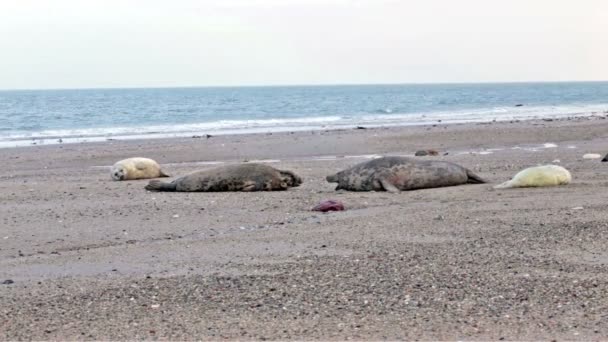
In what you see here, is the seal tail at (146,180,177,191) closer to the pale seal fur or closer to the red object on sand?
the red object on sand

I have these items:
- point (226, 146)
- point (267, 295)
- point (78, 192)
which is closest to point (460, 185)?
point (78, 192)

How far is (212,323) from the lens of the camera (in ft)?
15.8

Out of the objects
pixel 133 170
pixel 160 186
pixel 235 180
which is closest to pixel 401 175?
pixel 235 180

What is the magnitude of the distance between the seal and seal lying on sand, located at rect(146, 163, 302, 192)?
5.88 ft

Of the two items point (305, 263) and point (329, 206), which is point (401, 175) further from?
point (305, 263)

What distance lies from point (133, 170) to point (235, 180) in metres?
2.69

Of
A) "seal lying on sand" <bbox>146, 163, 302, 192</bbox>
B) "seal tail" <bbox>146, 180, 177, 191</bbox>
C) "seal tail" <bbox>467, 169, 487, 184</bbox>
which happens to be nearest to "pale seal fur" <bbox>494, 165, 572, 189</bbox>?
"seal tail" <bbox>467, 169, 487, 184</bbox>

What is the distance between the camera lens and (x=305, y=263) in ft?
21.1

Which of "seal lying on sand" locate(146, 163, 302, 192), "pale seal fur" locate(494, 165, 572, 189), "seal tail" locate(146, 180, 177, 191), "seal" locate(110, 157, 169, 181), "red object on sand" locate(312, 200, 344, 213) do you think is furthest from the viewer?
"seal" locate(110, 157, 169, 181)

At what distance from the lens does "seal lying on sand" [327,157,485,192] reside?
11.3m

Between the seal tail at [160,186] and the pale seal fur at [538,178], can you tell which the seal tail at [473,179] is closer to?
the pale seal fur at [538,178]

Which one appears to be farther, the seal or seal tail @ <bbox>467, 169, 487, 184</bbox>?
the seal

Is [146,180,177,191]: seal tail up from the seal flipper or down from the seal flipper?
down

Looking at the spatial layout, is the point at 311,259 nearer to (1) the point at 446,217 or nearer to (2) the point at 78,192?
(1) the point at 446,217
